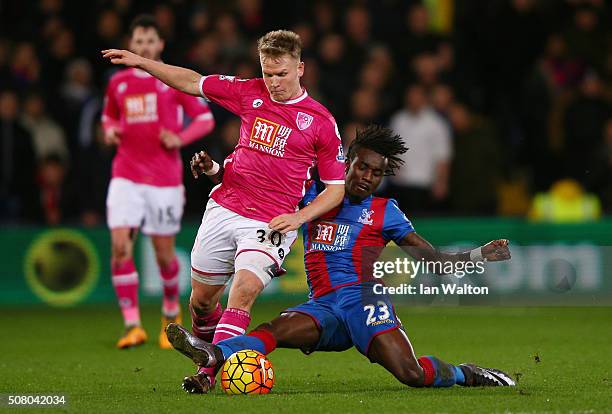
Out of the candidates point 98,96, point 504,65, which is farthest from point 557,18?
point 98,96

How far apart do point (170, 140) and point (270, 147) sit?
2.64 metres

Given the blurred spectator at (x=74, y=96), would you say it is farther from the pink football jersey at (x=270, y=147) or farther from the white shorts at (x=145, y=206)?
the pink football jersey at (x=270, y=147)

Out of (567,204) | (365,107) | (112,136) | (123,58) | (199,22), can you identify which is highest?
(199,22)

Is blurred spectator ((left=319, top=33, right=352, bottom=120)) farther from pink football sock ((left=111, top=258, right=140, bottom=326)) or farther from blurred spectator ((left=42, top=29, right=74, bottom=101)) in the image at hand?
pink football sock ((left=111, top=258, right=140, bottom=326))

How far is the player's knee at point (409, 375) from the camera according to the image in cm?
718

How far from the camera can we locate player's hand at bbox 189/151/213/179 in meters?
7.35

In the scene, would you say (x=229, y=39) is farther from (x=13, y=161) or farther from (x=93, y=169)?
(x=13, y=161)

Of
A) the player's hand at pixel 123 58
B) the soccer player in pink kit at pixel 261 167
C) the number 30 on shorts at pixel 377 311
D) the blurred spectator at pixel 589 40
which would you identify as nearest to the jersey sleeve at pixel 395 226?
the soccer player in pink kit at pixel 261 167

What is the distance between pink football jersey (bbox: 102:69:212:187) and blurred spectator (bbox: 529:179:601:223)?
5.69 meters

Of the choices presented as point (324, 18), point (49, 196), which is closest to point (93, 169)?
point (49, 196)

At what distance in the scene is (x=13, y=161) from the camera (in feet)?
47.3

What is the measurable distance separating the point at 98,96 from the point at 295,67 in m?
7.34

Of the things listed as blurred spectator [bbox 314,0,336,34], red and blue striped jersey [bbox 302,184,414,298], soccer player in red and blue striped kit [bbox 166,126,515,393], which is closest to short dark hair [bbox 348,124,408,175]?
soccer player in red and blue striped kit [bbox 166,126,515,393]

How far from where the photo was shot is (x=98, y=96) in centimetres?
1444
